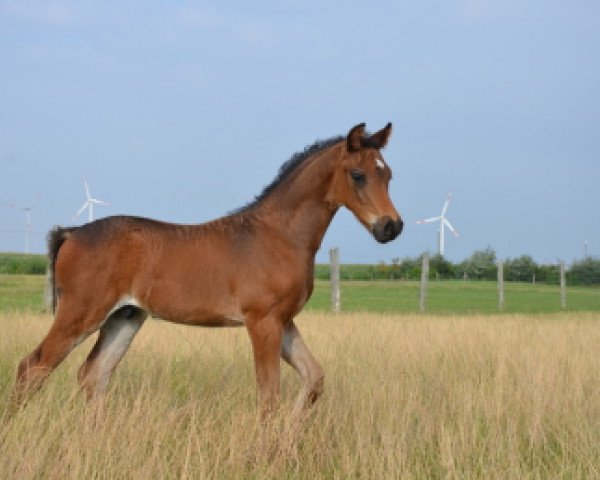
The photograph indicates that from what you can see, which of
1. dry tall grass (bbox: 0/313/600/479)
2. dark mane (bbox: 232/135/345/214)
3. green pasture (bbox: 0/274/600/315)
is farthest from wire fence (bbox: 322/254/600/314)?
dark mane (bbox: 232/135/345/214)

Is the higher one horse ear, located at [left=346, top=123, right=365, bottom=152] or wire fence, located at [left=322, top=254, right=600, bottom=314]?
horse ear, located at [left=346, top=123, right=365, bottom=152]

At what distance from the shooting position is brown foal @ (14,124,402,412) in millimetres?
6062

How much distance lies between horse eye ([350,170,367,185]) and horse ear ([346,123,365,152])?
185mm

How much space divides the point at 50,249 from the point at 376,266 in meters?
46.8

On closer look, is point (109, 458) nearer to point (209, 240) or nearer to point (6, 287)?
point (209, 240)

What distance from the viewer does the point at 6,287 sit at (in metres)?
32.0

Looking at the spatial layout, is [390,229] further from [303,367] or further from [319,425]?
[319,425]

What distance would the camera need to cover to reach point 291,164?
6.68 meters

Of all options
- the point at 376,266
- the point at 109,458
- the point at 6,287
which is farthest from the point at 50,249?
the point at 376,266

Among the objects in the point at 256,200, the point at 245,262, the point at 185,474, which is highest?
the point at 256,200

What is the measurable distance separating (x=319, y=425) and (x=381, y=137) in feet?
7.13

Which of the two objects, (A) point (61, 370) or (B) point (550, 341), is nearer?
(A) point (61, 370)

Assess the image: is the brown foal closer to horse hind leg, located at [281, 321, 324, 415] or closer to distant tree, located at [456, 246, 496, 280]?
horse hind leg, located at [281, 321, 324, 415]

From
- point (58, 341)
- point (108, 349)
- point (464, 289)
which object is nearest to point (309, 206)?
point (108, 349)
